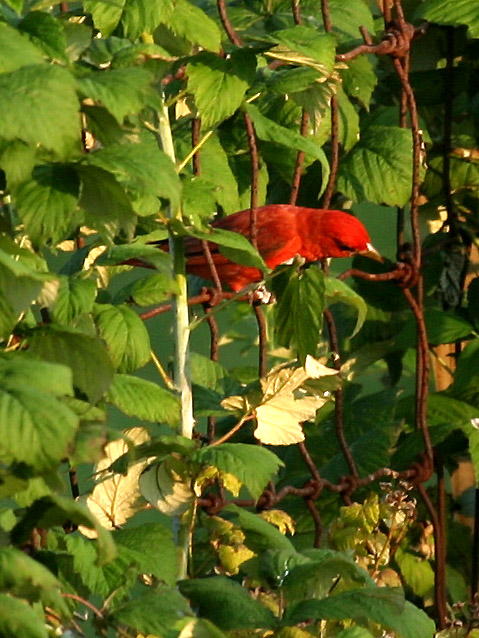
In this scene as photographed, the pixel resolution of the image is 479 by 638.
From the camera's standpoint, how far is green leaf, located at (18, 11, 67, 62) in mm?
1114

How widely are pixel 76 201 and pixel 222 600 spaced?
0.43m

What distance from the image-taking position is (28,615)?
2.99ft

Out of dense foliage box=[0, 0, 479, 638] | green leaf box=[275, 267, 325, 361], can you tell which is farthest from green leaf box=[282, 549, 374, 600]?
green leaf box=[275, 267, 325, 361]

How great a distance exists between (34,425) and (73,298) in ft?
1.39

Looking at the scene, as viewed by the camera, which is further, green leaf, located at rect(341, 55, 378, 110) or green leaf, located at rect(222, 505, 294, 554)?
green leaf, located at rect(341, 55, 378, 110)

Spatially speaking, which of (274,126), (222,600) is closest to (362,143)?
(274,126)

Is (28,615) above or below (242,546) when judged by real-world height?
above

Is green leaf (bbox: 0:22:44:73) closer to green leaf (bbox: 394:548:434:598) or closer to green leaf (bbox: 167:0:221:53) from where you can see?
green leaf (bbox: 167:0:221:53)

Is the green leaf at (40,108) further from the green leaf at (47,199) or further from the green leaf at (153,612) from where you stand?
the green leaf at (153,612)

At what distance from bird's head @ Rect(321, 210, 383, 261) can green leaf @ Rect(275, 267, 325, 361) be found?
1.12 m

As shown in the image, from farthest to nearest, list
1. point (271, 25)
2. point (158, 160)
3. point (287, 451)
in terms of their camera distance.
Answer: point (287, 451) < point (271, 25) < point (158, 160)

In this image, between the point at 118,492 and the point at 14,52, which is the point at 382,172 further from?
the point at 14,52

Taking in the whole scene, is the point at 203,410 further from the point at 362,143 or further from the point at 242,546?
the point at 362,143

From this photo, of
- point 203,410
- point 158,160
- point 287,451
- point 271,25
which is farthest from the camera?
point 287,451
